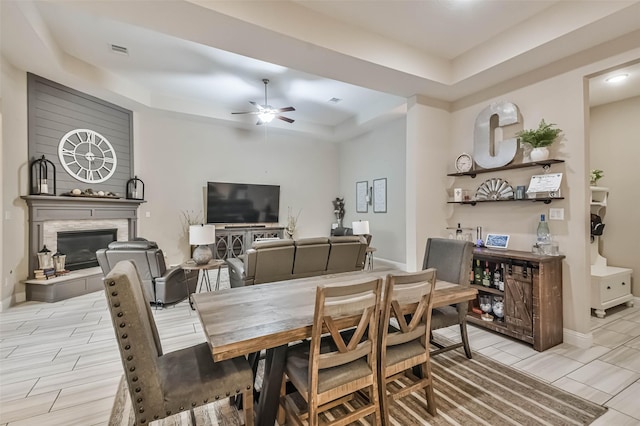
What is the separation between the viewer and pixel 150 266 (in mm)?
3770

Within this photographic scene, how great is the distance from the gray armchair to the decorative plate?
4141 mm

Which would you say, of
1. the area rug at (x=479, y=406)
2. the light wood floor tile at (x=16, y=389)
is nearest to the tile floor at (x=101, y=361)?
the light wood floor tile at (x=16, y=389)

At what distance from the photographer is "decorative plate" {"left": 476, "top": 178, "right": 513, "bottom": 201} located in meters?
3.39

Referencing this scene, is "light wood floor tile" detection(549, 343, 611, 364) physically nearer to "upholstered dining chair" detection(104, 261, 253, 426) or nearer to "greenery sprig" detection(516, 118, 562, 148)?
"greenery sprig" detection(516, 118, 562, 148)

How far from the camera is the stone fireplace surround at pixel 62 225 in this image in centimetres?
412

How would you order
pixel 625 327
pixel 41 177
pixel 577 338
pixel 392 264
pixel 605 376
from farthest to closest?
pixel 392 264 < pixel 41 177 < pixel 625 327 < pixel 577 338 < pixel 605 376

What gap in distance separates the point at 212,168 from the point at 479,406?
653 cm

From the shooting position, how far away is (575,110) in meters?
2.88

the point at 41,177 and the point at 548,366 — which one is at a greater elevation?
the point at 41,177

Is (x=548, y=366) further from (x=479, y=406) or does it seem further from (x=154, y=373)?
(x=154, y=373)

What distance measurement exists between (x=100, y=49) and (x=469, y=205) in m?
5.59

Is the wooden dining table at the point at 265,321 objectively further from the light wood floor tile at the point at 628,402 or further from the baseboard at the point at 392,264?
the baseboard at the point at 392,264

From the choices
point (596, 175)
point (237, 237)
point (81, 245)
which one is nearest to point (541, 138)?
point (596, 175)

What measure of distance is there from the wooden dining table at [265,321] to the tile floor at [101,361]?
108cm
